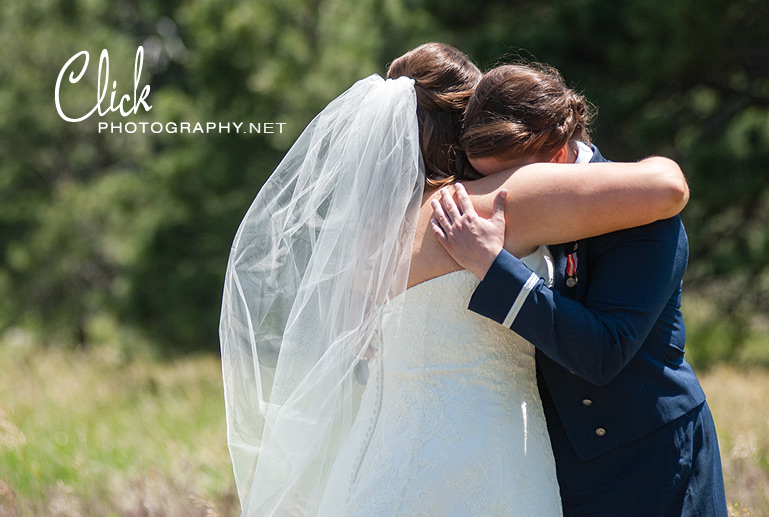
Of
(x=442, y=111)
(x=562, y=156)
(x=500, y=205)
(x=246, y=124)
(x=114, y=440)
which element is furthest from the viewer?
(x=246, y=124)

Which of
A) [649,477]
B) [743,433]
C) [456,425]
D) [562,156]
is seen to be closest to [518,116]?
[562,156]

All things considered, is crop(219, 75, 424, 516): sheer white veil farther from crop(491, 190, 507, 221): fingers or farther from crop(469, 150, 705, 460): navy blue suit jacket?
crop(469, 150, 705, 460): navy blue suit jacket

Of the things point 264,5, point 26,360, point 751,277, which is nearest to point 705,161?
point 751,277

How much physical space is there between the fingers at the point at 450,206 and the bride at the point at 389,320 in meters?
0.06

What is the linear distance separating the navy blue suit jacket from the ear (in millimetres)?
242

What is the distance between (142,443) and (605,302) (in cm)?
428

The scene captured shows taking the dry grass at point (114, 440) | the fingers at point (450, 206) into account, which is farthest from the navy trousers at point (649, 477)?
the dry grass at point (114, 440)

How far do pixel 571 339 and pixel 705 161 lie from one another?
5722mm

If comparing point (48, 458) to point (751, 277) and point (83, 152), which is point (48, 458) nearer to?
point (751, 277)

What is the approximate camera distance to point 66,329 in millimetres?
12273

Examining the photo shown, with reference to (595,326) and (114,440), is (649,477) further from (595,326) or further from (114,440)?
(114,440)

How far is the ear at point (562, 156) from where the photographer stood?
2.09m

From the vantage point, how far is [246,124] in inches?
357

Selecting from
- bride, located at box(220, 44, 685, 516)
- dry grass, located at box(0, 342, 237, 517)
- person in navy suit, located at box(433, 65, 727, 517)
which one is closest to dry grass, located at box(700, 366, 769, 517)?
person in navy suit, located at box(433, 65, 727, 517)
